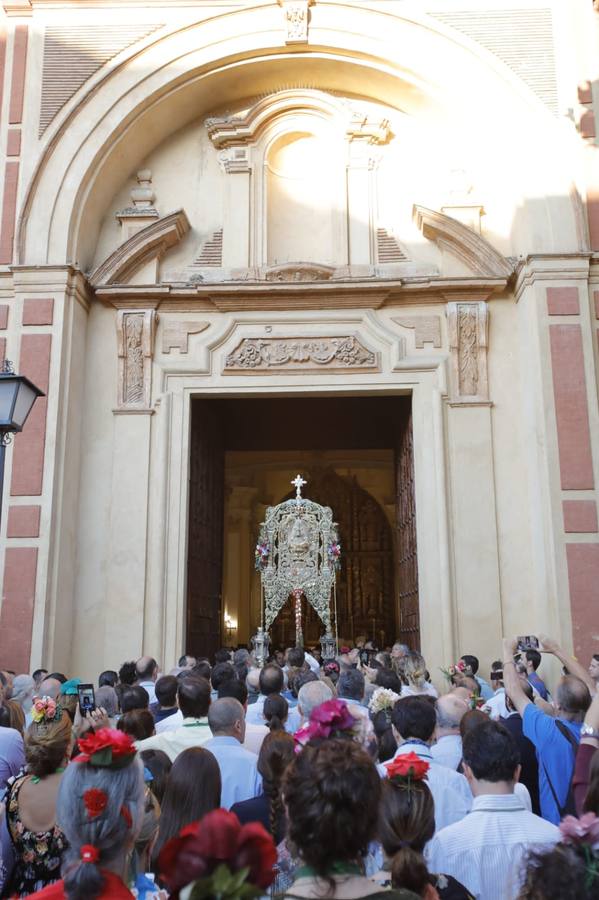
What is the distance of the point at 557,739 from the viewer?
13.5ft

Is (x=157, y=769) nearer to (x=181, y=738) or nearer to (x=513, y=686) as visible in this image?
(x=181, y=738)

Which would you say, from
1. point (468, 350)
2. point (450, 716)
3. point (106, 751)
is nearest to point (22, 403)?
point (450, 716)

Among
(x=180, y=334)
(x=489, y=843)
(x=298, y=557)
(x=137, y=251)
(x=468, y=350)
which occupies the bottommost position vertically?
(x=489, y=843)

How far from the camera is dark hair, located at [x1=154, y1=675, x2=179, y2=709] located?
5680 millimetres

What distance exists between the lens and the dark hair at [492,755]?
3172 millimetres

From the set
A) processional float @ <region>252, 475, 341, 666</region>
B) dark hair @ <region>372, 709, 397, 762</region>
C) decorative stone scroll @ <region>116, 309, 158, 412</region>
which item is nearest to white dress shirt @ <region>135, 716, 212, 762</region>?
dark hair @ <region>372, 709, 397, 762</region>

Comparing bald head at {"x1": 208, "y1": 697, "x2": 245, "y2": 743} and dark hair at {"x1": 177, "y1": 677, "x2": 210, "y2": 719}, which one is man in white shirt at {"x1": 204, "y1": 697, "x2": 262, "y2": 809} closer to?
bald head at {"x1": 208, "y1": 697, "x2": 245, "y2": 743}

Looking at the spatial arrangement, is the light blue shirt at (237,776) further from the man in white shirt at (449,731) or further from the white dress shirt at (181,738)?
the man in white shirt at (449,731)

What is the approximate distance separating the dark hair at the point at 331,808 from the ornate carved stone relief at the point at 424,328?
9.85m

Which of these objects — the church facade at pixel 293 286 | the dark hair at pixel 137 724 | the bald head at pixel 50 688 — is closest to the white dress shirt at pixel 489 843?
the dark hair at pixel 137 724

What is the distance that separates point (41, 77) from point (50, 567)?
21.9 feet

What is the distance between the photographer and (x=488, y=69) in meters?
11.9

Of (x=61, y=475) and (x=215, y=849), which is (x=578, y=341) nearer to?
(x=61, y=475)

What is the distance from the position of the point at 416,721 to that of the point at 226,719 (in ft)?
3.02
